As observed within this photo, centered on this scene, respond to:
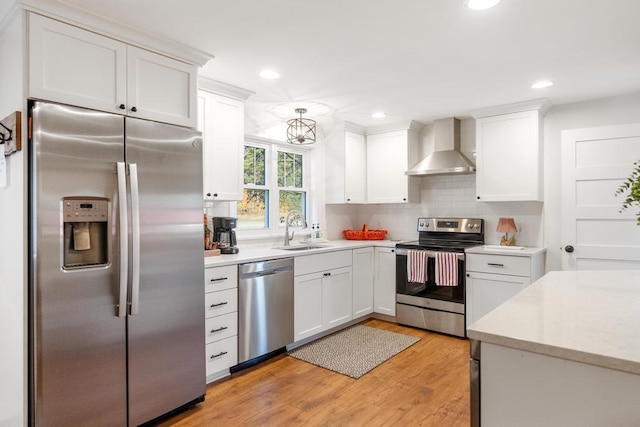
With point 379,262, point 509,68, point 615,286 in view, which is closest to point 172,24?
point 509,68

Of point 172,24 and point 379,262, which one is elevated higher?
point 172,24

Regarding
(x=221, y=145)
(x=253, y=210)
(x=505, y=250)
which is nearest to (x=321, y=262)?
(x=253, y=210)

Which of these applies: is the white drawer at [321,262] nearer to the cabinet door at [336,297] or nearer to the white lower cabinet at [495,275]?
the cabinet door at [336,297]

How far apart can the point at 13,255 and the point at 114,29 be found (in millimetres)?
1316

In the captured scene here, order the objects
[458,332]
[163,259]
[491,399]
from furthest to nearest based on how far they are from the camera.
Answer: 1. [458,332]
2. [163,259]
3. [491,399]

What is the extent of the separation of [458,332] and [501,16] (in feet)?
9.30

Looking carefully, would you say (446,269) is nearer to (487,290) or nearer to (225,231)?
(487,290)

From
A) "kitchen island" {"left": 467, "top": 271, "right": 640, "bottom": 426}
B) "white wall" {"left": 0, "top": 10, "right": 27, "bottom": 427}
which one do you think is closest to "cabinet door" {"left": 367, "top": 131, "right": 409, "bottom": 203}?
"kitchen island" {"left": 467, "top": 271, "right": 640, "bottom": 426}

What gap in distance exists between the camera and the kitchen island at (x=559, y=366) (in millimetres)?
1002

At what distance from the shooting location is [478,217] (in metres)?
4.30

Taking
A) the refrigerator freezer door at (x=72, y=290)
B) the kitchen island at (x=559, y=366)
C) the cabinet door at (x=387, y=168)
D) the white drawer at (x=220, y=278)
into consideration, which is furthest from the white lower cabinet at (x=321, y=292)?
the kitchen island at (x=559, y=366)

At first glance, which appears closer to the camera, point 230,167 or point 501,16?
point 501,16

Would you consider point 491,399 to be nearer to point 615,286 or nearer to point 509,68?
point 615,286

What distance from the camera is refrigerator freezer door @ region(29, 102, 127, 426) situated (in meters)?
1.84
